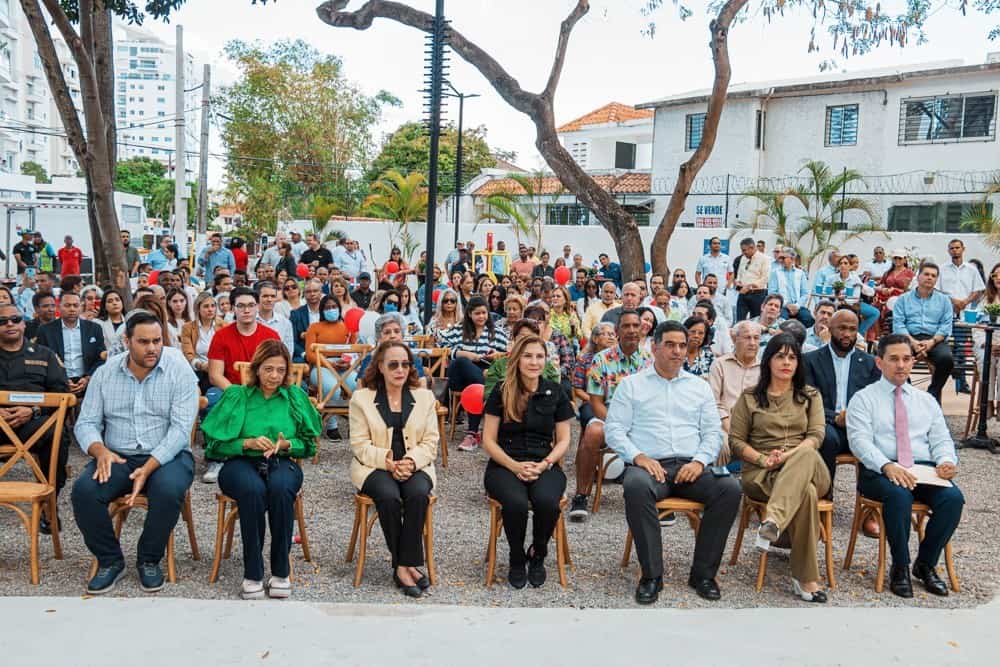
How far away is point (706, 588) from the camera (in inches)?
201

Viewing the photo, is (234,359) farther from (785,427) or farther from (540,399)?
(785,427)

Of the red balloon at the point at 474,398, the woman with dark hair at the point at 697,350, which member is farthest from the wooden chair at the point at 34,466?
the woman with dark hair at the point at 697,350

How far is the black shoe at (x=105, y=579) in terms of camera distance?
15.9ft

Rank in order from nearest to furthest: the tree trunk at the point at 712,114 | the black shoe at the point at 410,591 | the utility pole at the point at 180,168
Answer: the black shoe at the point at 410,591 → the tree trunk at the point at 712,114 → the utility pole at the point at 180,168

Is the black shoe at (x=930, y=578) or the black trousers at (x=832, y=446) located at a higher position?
the black trousers at (x=832, y=446)

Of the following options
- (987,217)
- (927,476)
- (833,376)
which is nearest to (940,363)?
(833,376)

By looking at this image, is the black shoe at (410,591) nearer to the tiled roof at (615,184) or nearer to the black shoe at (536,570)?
the black shoe at (536,570)

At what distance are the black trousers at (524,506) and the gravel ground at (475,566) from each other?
251 millimetres

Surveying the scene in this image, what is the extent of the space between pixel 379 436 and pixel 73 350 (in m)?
3.54

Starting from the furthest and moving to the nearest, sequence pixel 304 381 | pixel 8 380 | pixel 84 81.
Result: pixel 84 81 < pixel 304 381 < pixel 8 380

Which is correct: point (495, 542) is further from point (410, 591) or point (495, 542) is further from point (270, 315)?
point (270, 315)

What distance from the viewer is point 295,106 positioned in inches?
1633

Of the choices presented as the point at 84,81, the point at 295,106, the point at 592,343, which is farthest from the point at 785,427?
the point at 295,106

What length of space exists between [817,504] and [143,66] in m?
200
